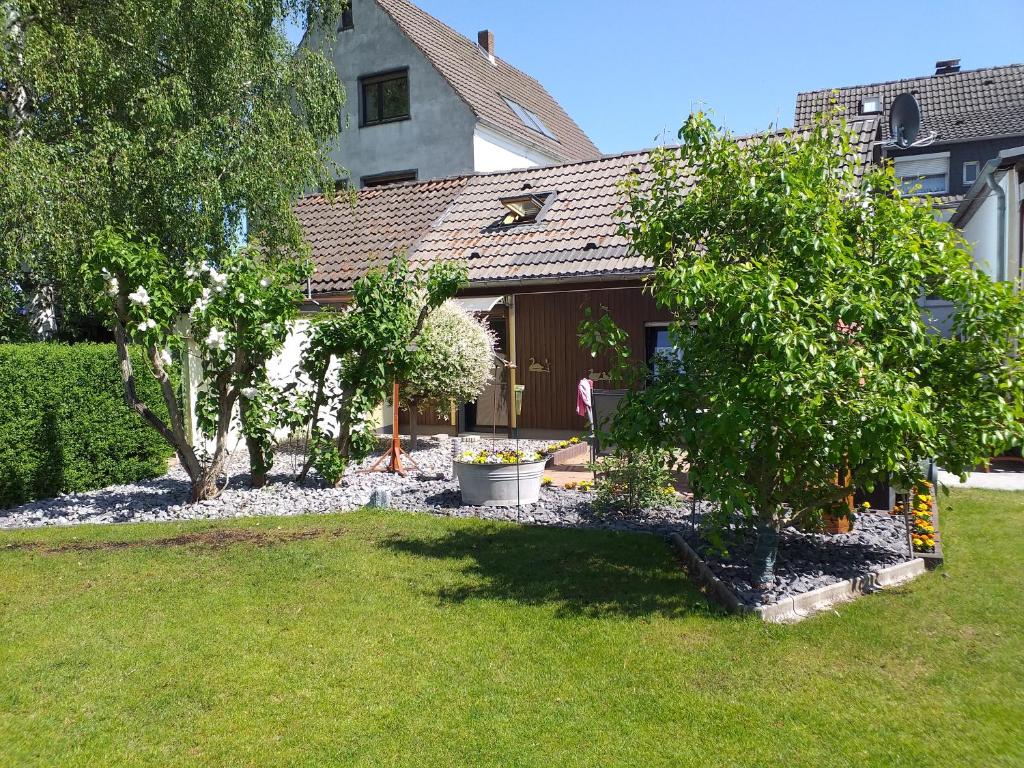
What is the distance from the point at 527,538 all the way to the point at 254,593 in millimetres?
2736

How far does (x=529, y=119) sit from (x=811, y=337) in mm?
22246

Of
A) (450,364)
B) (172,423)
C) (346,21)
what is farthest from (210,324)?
(346,21)

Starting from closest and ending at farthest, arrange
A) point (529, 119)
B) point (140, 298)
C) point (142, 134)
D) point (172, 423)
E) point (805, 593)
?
point (805, 593), point (140, 298), point (172, 423), point (142, 134), point (529, 119)

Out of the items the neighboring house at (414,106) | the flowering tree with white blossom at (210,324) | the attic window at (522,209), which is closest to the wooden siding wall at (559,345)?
the attic window at (522,209)

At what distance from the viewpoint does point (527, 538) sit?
797 centimetres

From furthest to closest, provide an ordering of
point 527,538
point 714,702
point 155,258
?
point 155,258, point 527,538, point 714,702

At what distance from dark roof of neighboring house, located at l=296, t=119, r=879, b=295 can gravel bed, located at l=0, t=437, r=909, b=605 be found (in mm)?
4783

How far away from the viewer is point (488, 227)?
17359 mm

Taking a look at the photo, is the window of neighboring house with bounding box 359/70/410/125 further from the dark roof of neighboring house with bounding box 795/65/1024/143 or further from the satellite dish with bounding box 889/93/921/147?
the dark roof of neighboring house with bounding box 795/65/1024/143

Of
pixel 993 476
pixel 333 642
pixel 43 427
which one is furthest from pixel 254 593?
pixel 993 476

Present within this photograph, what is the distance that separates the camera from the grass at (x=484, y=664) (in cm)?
403

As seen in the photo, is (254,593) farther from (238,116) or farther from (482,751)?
Answer: (238,116)

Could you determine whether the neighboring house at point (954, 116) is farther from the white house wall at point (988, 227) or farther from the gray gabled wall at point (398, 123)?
the white house wall at point (988, 227)

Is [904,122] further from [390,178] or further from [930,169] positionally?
[930,169]
